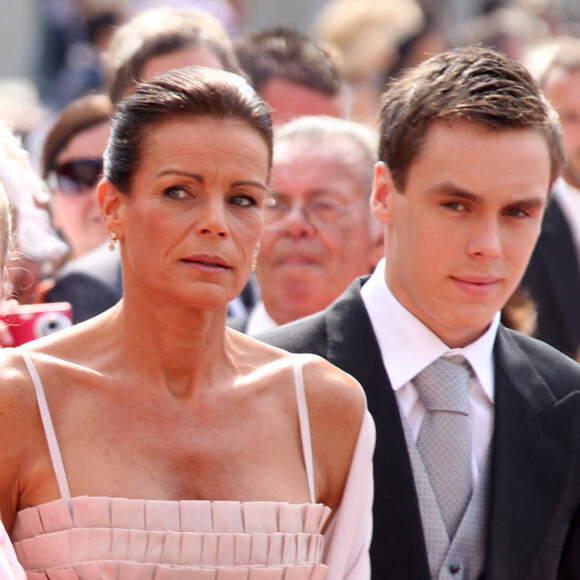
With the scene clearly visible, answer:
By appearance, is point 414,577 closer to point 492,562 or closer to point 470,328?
point 492,562

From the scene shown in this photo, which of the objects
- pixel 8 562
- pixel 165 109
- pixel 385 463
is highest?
pixel 165 109

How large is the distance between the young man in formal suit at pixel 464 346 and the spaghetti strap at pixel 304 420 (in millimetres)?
235

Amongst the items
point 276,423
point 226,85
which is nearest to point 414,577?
point 276,423

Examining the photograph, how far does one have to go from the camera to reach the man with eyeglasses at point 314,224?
441 centimetres

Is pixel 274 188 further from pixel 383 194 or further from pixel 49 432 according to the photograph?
pixel 49 432

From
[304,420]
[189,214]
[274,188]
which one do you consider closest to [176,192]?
[189,214]

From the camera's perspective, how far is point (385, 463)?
10.4 ft

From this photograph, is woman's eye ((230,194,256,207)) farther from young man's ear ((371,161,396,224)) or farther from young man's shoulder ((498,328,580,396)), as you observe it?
young man's shoulder ((498,328,580,396))

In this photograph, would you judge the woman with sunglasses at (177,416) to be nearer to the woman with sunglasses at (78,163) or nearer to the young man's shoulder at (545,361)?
the young man's shoulder at (545,361)

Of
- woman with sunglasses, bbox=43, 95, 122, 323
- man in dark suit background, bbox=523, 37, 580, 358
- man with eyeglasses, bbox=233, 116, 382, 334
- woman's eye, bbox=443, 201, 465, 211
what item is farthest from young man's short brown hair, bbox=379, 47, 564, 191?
woman with sunglasses, bbox=43, 95, 122, 323

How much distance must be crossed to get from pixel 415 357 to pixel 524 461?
1.25 feet

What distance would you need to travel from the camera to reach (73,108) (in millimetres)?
5375

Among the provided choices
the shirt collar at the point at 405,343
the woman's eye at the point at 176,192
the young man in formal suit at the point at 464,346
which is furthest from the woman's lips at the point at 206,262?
the shirt collar at the point at 405,343

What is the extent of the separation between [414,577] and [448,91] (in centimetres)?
127
